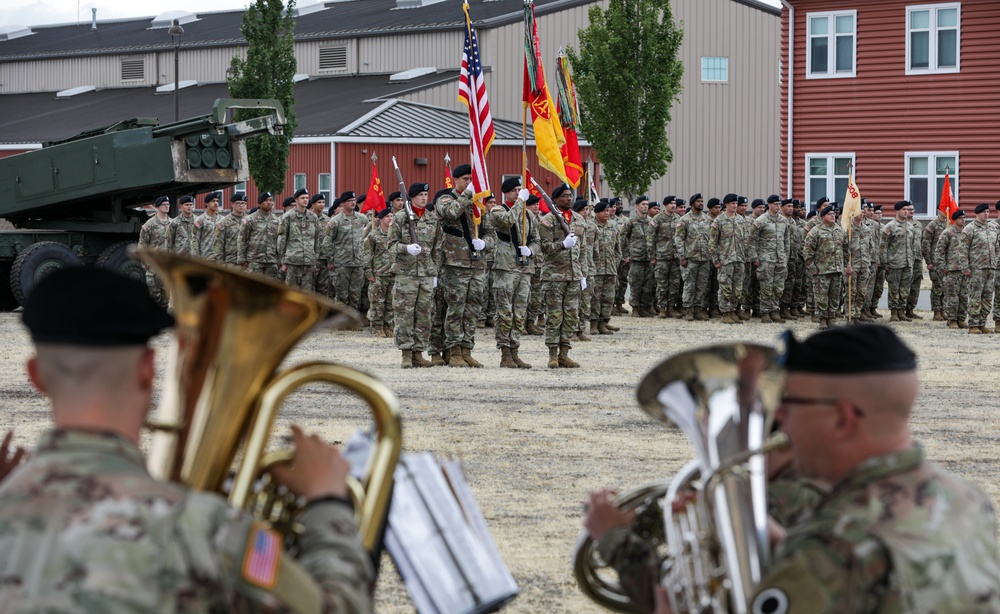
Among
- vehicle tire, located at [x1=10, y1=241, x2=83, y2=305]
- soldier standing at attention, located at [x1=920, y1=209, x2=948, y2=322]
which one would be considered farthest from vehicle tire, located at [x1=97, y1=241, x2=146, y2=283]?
soldier standing at attention, located at [x1=920, y1=209, x2=948, y2=322]

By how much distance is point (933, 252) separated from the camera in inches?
861

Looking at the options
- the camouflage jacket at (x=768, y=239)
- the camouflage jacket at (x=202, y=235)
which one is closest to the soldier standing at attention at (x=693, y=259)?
the camouflage jacket at (x=768, y=239)

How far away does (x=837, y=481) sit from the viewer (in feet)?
9.13

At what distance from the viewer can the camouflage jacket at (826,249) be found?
20.9m

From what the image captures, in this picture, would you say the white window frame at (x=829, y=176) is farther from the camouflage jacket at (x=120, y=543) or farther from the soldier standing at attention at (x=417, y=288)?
the camouflage jacket at (x=120, y=543)

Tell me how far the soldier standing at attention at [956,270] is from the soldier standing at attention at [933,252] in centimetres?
120

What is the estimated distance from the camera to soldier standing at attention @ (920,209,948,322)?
2200cm

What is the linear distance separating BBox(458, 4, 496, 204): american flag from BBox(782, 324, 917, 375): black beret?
11408 mm

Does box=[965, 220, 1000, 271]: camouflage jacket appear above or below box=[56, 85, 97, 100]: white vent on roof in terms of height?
below

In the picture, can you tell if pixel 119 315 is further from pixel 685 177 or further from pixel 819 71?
pixel 685 177

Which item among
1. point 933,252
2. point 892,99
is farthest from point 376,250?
point 892,99

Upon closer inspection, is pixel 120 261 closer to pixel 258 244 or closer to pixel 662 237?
pixel 258 244

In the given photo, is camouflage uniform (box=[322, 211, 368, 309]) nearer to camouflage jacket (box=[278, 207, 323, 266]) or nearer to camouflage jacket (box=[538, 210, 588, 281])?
camouflage jacket (box=[278, 207, 323, 266])

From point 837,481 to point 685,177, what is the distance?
38267 millimetres
